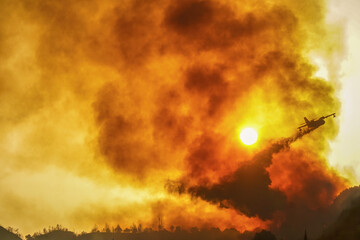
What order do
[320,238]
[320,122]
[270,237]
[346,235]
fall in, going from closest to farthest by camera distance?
[346,235] → [320,238] → [270,237] → [320,122]

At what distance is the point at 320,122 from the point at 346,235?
189 feet

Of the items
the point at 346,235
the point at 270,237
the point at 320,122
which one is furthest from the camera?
the point at 320,122

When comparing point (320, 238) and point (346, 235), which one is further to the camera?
point (320, 238)

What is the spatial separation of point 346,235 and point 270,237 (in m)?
36.3

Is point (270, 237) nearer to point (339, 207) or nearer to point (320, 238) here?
point (320, 238)

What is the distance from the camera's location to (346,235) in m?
145

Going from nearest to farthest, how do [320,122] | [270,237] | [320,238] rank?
[320,238], [270,237], [320,122]

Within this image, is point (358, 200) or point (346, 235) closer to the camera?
point (346, 235)

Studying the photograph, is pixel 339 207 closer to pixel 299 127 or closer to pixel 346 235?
pixel 299 127

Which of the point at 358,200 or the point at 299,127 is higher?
the point at 299,127

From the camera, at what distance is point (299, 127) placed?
19450 centimetres

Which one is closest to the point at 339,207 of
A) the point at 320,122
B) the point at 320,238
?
the point at 320,122

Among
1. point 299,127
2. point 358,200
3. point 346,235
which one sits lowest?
point 346,235

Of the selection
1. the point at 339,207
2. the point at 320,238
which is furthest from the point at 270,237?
the point at 339,207
